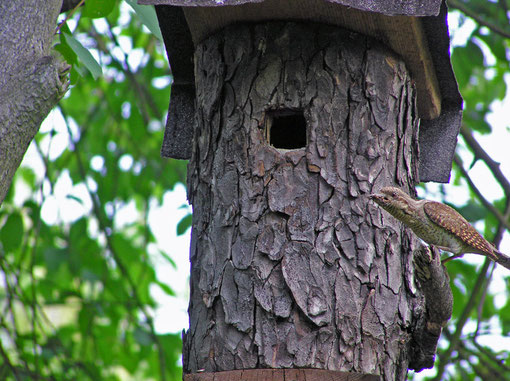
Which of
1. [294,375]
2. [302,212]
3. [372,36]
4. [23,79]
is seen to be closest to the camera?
[23,79]

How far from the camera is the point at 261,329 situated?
2.63m

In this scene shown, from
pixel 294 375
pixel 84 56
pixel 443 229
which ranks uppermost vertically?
pixel 84 56

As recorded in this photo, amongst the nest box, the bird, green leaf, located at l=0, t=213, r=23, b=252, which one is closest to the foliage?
green leaf, located at l=0, t=213, r=23, b=252

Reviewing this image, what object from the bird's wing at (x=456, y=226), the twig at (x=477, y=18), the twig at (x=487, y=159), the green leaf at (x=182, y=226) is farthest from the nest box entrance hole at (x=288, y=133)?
the twig at (x=477, y=18)

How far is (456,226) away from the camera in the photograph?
3104 mm

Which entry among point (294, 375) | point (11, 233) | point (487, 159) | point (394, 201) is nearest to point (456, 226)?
point (394, 201)

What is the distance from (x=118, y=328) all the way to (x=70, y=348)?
0.49m

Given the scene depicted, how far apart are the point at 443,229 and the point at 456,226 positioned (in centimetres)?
8

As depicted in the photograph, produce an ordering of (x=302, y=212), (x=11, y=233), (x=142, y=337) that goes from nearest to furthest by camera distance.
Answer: (x=302, y=212), (x=11, y=233), (x=142, y=337)

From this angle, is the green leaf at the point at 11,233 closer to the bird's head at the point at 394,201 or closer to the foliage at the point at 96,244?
the foliage at the point at 96,244

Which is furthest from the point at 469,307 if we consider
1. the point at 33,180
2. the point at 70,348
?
the point at 33,180

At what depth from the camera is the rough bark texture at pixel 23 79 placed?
2021 mm

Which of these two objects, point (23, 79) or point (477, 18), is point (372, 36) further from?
point (477, 18)

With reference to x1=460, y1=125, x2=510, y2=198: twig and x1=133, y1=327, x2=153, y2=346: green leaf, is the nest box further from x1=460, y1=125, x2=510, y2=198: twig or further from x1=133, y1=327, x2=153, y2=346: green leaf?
x1=133, y1=327, x2=153, y2=346: green leaf
